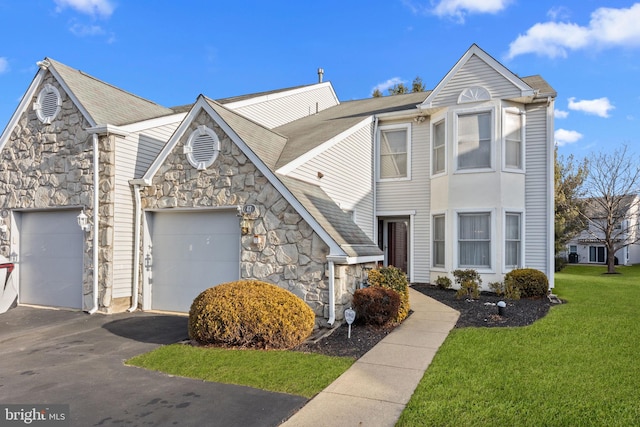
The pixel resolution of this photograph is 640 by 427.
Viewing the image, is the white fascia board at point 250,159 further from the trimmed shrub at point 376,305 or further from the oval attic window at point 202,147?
the trimmed shrub at point 376,305

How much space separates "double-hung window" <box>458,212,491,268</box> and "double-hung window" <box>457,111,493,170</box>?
59.7 inches

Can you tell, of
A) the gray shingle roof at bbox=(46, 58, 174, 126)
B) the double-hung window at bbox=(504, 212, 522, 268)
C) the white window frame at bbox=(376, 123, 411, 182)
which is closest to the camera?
the gray shingle roof at bbox=(46, 58, 174, 126)

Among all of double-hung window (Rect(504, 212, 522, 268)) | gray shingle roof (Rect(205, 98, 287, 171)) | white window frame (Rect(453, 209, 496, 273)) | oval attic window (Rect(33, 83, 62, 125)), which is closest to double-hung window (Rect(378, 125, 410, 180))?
white window frame (Rect(453, 209, 496, 273))

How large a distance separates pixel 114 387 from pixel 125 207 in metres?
5.74

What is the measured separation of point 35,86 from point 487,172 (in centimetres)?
1255

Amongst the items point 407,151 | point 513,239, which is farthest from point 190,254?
point 513,239

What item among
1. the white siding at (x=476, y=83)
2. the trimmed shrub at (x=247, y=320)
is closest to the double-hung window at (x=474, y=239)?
the white siding at (x=476, y=83)

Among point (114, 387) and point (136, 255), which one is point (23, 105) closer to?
point (136, 255)

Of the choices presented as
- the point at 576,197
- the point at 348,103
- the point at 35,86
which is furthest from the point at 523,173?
the point at 576,197

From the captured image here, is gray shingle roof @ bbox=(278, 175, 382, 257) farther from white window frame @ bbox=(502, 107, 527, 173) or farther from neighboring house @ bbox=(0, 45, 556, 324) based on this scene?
white window frame @ bbox=(502, 107, 527, 173)

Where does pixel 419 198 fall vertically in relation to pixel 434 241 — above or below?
above

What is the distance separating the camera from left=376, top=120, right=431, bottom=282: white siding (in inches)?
531

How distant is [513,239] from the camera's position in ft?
40.3

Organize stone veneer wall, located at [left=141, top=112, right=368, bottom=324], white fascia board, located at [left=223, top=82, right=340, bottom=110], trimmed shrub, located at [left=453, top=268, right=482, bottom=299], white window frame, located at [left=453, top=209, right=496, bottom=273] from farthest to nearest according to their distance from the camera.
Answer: white fascia board, located at [left=223, top=82, right=340, bottom=110] → white window frame, located at [left=453, top=209, right=496, bottom=273] → trimmed shrub, located at [left=453, top=268, right=482, bottom=299] → stone veneer wall, located at [left=141, top=112, right=368, bottom=324]
